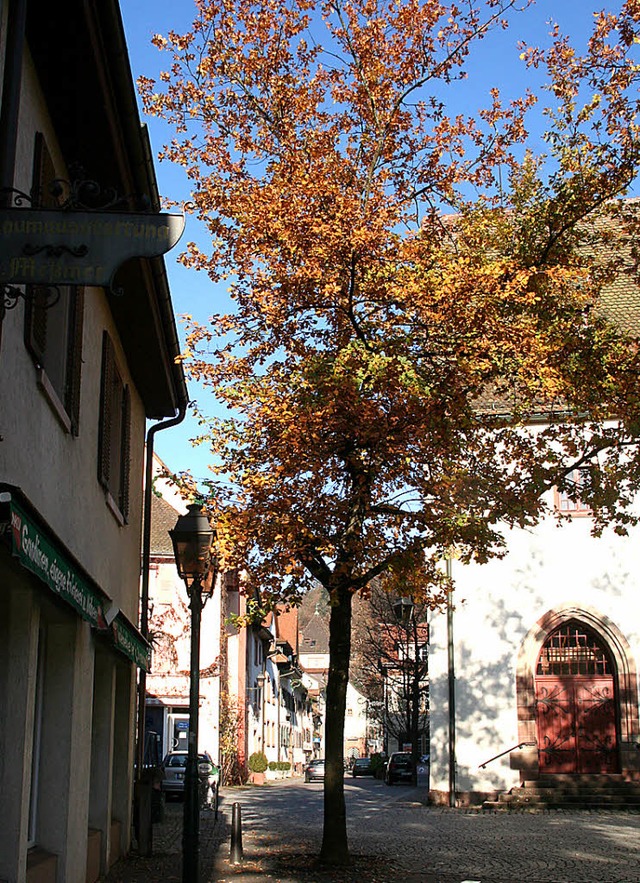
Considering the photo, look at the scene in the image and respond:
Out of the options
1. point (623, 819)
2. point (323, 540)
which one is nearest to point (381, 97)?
point (323, 540)

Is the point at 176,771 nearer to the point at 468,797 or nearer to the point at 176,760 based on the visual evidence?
the point at 176,760

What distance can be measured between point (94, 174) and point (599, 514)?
8092mm

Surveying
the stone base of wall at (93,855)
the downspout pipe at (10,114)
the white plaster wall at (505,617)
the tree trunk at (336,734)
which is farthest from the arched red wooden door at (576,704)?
the downspout pipe at (10,114)

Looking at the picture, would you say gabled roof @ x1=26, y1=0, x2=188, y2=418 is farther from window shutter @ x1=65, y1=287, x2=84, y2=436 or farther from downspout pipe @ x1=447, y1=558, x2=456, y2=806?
downspout pipe @ x1=447, y1=558, x2=456, y2=806

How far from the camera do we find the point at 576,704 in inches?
1065

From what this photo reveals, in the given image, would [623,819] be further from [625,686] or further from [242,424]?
[242,424]

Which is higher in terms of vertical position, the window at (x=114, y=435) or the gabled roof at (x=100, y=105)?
the gabled roof at (x=100, y=105)

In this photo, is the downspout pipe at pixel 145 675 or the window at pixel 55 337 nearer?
the window at pixel 55 337

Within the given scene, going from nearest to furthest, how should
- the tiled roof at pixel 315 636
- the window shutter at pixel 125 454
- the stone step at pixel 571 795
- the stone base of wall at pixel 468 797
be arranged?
1. the window shutter at pixel 125 454
2. the stone step at pixel 571 795
3. the stone base of wall at pixel 468 797
4. the tiled roof at pixel 315 636

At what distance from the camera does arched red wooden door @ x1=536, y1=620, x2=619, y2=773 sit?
26.7 meters

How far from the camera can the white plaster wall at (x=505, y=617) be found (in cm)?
2678

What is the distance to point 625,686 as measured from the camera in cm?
2667

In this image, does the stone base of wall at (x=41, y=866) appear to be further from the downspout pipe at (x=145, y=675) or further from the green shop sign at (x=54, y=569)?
the downspout pipe at (x=145, y=675)

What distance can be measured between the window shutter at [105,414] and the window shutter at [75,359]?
5.95 ft
